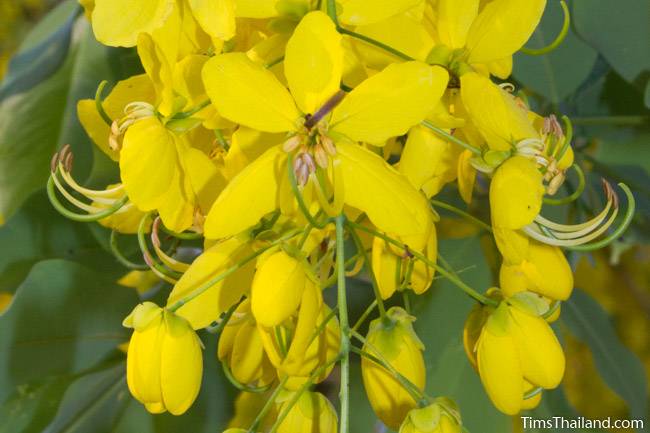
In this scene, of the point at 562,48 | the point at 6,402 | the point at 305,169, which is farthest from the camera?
the point at 562,48

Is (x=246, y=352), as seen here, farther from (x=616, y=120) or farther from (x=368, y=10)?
(x=616, y=120)

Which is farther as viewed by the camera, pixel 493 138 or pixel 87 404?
pixel 87 404

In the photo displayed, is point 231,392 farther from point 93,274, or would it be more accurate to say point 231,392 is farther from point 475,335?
point 475,335

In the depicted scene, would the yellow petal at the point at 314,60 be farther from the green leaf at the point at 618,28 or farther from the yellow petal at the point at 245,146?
the green leaf at the point at 618,28

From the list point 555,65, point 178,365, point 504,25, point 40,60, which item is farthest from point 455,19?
point 40,60

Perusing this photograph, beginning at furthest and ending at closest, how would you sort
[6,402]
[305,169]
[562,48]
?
[562,48]
[6,402]
[305,169]

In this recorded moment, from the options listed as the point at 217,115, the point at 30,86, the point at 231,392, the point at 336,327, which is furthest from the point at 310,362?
the point at 30,86

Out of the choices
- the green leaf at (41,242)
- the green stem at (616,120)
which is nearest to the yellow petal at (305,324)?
the green leaf at (41,242)

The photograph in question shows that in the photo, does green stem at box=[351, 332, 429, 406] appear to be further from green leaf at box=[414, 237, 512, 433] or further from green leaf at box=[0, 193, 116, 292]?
Result: green leaf at box=[0, 193, 116, 292]
